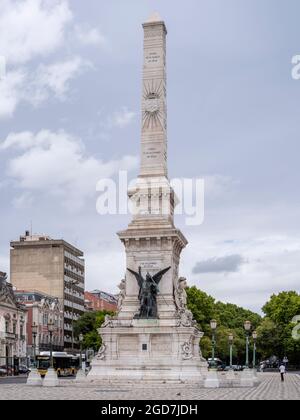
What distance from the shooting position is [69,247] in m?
130

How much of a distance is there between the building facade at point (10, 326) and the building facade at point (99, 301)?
122 ft

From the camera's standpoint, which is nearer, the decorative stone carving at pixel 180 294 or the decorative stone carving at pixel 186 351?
the decorative stone carving at pixel 186 351

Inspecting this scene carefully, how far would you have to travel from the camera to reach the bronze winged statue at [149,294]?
51719 mm

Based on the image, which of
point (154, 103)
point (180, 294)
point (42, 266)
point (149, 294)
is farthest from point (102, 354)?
point (42, 266)

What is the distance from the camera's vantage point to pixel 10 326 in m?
103

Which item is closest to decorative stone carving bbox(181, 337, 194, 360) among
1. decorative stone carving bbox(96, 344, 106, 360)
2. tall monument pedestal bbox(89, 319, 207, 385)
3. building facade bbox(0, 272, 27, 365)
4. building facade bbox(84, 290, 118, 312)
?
tall monument pedestal bbox(89, 319, 207, 385)

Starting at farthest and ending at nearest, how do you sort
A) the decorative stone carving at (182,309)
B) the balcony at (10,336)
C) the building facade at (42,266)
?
the building facade at (42,266) → the balcony at (10,336) → the decorative stone carving at (182,309)

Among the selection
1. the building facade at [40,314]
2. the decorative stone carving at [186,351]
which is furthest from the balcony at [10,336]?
the decorative stone carving at [186,351]

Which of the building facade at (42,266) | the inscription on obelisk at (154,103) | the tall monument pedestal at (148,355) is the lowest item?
the tall monument pedestal at (148,355)

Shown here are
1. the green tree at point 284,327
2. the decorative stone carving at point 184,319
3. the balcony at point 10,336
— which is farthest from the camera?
the green tree at point 284,327

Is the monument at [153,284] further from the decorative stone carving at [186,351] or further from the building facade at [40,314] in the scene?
the building facade at [40,314]

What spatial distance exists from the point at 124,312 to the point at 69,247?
78.0 metres

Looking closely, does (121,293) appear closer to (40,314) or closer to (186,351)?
(186,351)
